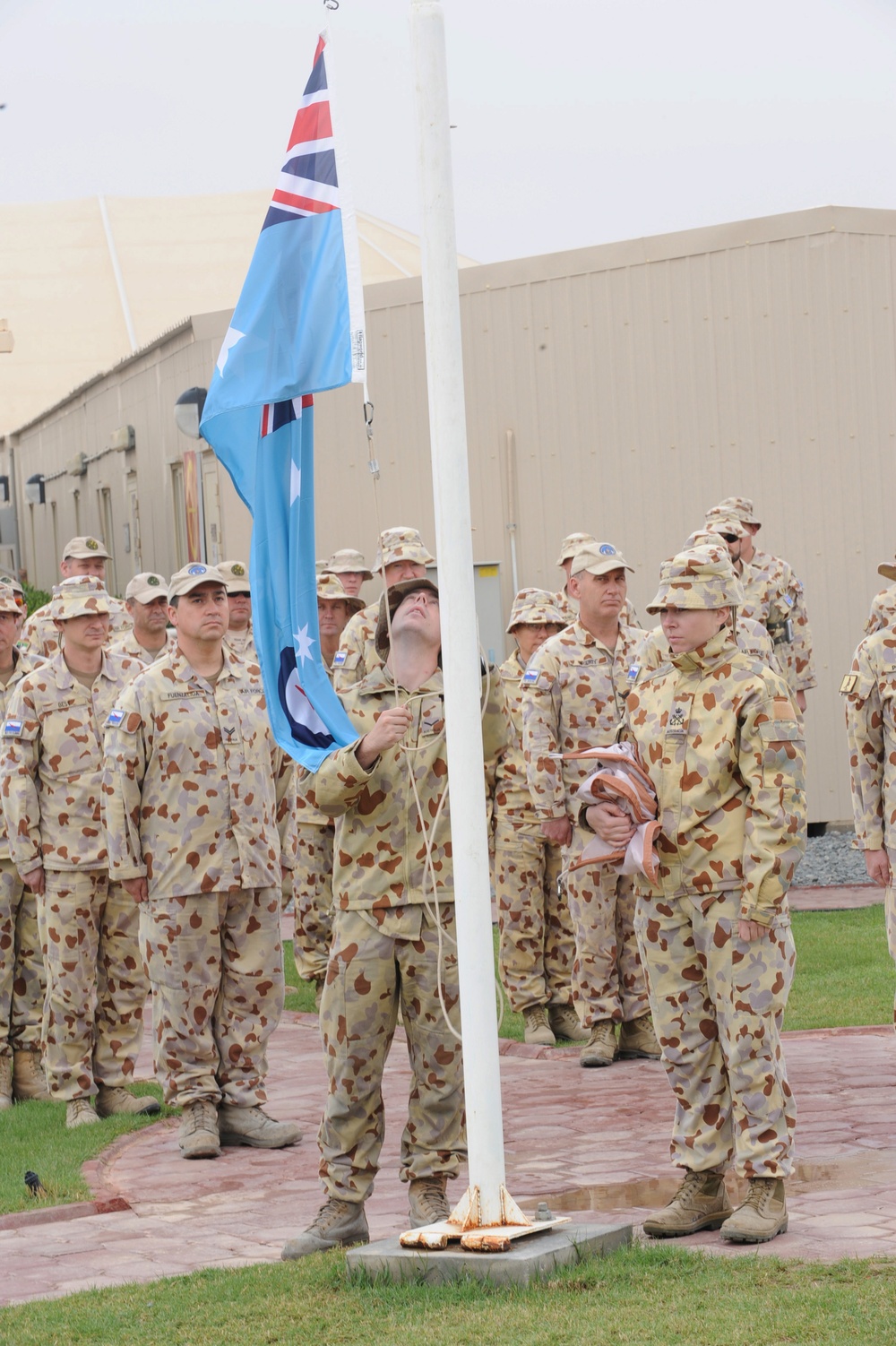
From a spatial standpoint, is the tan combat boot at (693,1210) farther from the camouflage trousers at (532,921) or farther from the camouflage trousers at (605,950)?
the camouflage trousers at (532,921)

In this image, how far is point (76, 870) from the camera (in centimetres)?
910

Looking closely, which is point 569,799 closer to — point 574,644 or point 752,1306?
A: point 574,644

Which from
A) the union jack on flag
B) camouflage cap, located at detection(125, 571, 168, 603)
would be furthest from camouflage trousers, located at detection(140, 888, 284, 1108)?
camouflage cap, located at detection(125, 571, 168, 603)

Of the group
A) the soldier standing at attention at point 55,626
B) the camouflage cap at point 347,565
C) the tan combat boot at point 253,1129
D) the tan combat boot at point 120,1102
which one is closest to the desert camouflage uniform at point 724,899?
the tan combat boot at point 253,1129

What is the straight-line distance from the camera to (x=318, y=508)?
17234mm

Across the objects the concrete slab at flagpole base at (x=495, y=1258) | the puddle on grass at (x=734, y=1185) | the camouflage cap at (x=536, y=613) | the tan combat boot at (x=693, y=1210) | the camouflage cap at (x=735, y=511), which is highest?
the camouflage cap at (x=735, y=511)

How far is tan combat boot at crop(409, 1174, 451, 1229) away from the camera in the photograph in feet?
20.5

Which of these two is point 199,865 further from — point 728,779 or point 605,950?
point 728,779

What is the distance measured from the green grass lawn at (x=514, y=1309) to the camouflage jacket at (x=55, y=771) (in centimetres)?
347

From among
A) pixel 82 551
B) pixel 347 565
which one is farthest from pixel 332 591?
pixel 82 551

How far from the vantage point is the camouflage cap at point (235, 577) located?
11219 millimetres

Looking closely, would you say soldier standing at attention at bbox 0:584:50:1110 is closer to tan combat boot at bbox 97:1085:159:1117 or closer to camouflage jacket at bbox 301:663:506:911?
tan combat boot at bbox 97:1085:159:1117

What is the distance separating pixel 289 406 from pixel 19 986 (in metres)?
4.74

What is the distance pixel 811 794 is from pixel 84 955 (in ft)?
29.7
